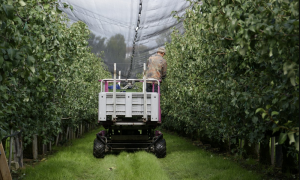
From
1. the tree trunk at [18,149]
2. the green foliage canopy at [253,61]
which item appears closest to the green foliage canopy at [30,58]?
the tree trunk at [18,149]

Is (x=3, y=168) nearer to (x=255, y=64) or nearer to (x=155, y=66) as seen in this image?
(x=255, y=64)

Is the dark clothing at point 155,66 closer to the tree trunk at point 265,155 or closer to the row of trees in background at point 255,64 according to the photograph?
the row of trees in background at point 255,64

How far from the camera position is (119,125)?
12555 mm

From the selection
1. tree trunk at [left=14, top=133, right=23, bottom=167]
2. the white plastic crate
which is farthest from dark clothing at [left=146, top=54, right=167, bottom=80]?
tree trunk at [left=14, top=133, right=23, bottom=167]

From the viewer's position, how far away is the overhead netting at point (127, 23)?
1445 cm

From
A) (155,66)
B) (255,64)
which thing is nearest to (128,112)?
(155,66)

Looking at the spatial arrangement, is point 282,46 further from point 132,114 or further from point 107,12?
point 107,12

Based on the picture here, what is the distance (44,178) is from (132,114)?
3.87 metres

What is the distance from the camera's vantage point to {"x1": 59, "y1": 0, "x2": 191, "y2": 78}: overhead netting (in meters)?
14.5

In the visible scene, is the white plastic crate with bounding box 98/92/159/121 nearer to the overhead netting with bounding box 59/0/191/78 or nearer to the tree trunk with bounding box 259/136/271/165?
the overhead netting with bounding box 59/0/191/78

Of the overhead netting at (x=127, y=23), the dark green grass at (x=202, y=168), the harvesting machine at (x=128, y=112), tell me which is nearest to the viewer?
the dark green grass at (x=202, y=168)

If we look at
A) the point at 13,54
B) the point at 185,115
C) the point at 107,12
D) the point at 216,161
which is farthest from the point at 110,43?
the point at 13,54

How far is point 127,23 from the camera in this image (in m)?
16.7

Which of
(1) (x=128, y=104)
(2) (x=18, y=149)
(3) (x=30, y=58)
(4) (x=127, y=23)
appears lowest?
(2) (x=18, y=149)
